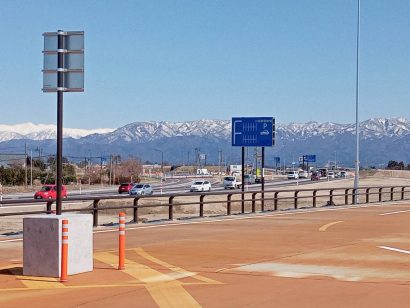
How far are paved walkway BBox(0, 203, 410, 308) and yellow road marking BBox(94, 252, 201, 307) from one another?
15mm

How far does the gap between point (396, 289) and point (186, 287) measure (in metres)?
3.29

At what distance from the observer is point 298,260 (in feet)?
54.0

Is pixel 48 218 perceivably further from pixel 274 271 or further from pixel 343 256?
pixel 343 256

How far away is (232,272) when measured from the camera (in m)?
14.6

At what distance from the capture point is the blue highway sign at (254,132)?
4250 centimetres

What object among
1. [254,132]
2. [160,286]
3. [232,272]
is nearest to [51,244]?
[160,286]

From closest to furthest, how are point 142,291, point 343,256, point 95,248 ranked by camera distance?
point 142,291, point 343,256, point 95,248

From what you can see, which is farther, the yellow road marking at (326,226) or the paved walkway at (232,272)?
the yellow road marking at (326,226)

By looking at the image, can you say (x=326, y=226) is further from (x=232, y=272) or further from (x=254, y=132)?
(x=254, y=132)

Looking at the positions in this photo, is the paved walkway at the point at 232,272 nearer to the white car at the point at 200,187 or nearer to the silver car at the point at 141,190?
the silver car at the point at 141,190

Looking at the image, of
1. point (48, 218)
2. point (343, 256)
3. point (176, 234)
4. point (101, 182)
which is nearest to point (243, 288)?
point (48, 218)

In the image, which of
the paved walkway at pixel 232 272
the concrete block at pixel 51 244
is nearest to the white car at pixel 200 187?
the paved walkway at pixel 232 272

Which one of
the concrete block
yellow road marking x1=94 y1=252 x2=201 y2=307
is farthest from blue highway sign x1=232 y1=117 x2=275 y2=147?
the concrete block

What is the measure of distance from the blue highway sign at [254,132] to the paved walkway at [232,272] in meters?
18.0
